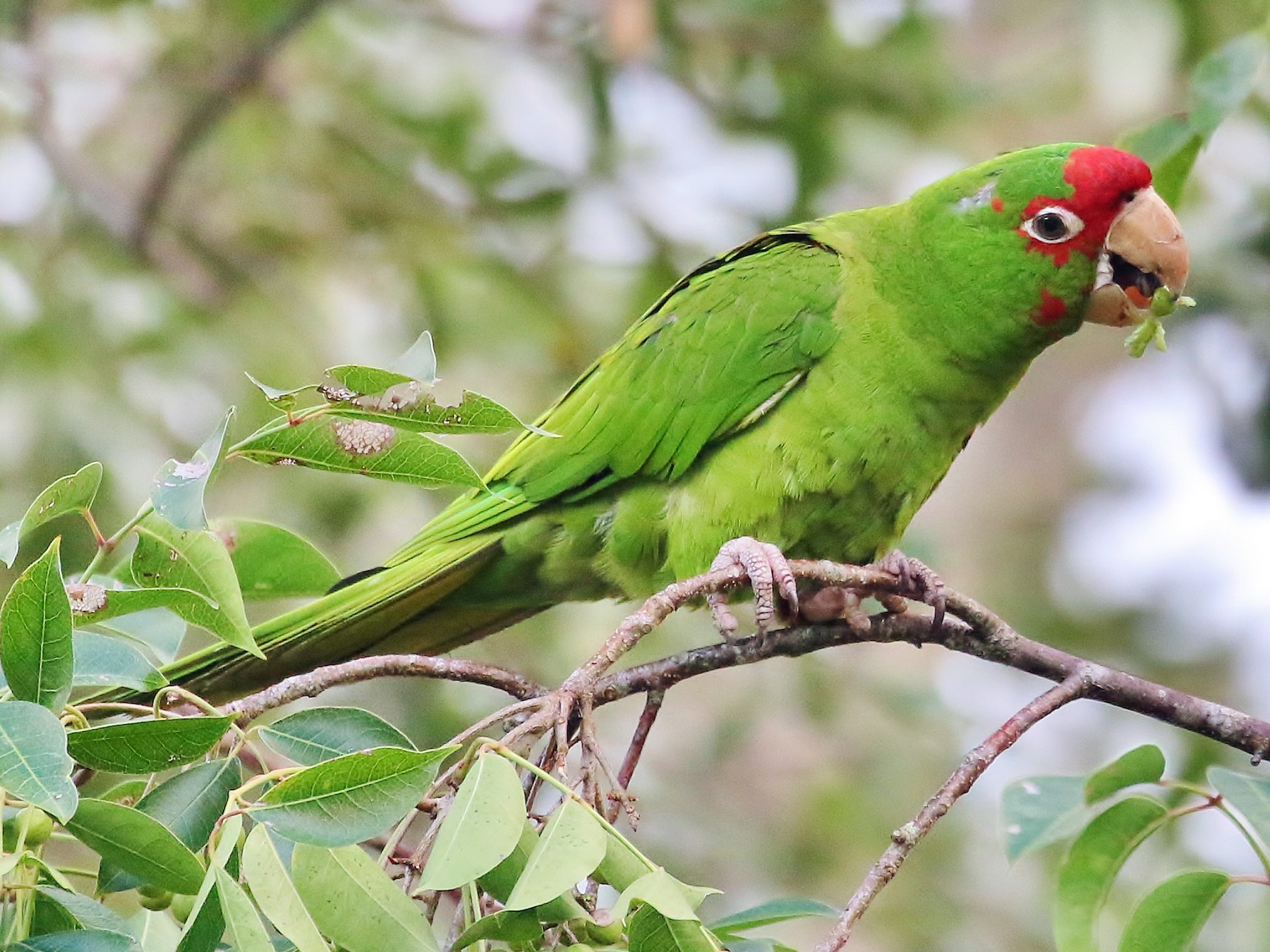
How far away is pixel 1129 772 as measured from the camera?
5.29ft

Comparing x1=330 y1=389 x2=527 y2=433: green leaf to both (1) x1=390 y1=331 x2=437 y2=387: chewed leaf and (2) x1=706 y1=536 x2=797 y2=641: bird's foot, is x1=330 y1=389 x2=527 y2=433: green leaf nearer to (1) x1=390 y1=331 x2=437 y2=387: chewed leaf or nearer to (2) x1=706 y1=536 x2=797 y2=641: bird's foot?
(1) x1=390 y1=331 x2=437 y2=387: chewed leaf

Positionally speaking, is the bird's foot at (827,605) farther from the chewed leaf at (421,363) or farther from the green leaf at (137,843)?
the green leaf at (137,843)

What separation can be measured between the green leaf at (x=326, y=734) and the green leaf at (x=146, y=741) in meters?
0.08

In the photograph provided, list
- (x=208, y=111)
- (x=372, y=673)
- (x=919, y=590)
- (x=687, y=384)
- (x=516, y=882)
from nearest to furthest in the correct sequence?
(x=516, y=882) < (x=372, y=673) < (x=919, y=590) < (x=687, y=384) < (x=208, y=111)

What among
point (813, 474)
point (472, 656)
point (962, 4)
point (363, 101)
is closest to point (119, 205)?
point (363, 101)

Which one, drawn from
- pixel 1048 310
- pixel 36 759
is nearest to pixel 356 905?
pixel 36 759

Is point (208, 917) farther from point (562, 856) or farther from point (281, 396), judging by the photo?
point (281, 396)

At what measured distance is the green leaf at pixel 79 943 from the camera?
1.07 metres

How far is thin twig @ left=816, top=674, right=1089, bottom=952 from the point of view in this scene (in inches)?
49.4

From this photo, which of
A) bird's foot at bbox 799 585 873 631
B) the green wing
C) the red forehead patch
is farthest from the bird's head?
bird's foot at bbox 799 585 873 631

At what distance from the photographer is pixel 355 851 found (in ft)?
3.70

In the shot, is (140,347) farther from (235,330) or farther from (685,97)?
(685,97)

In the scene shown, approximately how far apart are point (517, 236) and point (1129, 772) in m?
2.77

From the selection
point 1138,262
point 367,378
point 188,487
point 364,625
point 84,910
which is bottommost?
point 364,625
